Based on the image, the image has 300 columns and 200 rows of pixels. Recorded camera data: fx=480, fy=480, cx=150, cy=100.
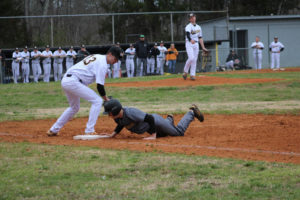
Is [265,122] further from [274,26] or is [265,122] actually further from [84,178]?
[274,26]

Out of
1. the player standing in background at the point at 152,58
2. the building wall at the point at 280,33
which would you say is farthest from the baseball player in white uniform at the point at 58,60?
the building wall at the point at 280,33

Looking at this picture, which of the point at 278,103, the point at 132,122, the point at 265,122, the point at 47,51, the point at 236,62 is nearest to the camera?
the point at 132,122

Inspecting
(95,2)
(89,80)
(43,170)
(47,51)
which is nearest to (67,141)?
(89,80)

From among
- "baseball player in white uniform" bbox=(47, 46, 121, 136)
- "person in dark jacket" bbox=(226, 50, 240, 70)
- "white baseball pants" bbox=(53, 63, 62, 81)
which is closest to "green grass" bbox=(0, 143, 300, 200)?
"baseball player in white uniform" bbox=(47, 46, 121, 136)

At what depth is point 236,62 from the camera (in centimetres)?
3092

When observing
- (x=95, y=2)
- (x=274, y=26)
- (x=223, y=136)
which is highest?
(x=95, y=2)

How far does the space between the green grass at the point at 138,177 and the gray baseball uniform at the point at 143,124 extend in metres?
1.23

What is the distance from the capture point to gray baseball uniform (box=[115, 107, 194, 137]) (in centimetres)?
830

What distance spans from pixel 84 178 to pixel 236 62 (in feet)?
86.1

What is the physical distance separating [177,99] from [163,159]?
9.20m

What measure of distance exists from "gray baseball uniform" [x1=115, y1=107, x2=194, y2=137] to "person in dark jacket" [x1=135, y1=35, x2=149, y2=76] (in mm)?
17654

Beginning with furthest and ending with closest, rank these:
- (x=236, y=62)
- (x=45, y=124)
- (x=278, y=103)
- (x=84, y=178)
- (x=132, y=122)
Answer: (x=236, y=62) < (x=278, y=103) < (x=45, y=124) < (x=132, y=122) < (x=84, y=178)

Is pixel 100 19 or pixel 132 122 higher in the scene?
pixel 100 19

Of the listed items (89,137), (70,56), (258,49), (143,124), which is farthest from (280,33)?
(89,137)
